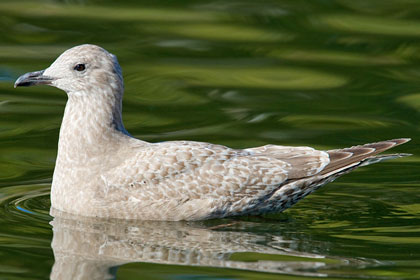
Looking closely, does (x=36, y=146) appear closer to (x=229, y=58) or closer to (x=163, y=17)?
(x=229, y=58)

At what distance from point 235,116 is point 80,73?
331 cm

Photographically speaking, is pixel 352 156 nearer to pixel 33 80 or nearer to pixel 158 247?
pixel 158 247

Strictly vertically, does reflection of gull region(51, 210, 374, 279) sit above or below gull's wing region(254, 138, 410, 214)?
below

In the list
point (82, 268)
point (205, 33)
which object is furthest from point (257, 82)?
point (82, 268)

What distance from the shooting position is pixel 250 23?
16312mm

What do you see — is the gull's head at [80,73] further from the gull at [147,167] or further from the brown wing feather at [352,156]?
the brown wing feather at [352,156]

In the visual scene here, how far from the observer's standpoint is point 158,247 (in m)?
8.60

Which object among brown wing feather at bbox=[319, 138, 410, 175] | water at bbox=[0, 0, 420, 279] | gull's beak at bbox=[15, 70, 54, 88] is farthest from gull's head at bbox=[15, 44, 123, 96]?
brown wing feather at bbox=[319, 138, 410, 175]

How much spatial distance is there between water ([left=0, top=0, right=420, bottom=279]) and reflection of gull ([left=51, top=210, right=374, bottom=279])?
0.02 meters

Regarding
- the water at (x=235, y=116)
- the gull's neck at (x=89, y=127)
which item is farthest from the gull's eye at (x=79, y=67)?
the water at (x=235, y=116)

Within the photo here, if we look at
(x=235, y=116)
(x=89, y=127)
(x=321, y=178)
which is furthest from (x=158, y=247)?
(x=235, y=116)

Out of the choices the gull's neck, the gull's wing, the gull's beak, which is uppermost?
the gull's beak

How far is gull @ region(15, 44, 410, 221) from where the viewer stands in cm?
945

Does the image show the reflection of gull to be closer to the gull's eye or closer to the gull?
the gull
